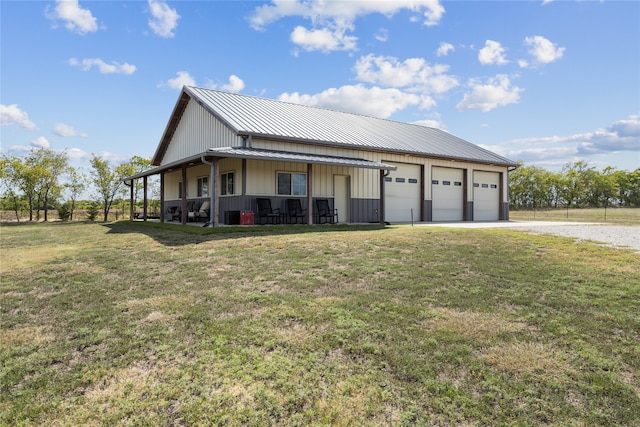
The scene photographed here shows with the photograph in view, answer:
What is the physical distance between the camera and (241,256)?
6.96 m

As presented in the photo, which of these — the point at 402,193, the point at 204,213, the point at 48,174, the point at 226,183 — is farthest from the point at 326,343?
the point at 48,174

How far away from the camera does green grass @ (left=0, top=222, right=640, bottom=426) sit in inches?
91.5

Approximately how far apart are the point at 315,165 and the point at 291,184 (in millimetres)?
1300

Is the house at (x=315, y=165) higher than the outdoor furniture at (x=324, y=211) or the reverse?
higher

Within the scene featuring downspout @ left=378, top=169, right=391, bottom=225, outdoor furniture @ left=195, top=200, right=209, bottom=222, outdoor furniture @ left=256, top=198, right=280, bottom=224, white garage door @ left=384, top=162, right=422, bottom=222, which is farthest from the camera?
white garage door @ left=384, top=162, right=422, bottom=222

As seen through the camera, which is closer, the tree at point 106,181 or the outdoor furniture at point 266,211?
the outdoor furniture at point 266,211

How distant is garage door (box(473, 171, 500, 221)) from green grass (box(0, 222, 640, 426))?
48.6ft

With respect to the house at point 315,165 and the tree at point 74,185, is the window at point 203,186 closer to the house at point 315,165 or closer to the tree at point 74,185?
the house at point 315,165

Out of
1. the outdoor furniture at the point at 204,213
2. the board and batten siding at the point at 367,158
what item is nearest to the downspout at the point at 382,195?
the board and batten siding at the point at 367,158

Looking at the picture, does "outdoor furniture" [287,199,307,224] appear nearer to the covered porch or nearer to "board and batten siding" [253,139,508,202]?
the covered porch

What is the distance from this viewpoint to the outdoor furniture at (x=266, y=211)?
13250mm

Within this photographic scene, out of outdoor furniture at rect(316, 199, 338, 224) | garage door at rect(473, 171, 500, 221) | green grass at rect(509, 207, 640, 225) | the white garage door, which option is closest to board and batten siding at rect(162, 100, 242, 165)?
outdoor furniture at rect(316, 199, 338, 224)

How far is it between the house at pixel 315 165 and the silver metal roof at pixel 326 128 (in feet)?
0.21

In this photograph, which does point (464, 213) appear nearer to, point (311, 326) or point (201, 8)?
point (201, 8)
